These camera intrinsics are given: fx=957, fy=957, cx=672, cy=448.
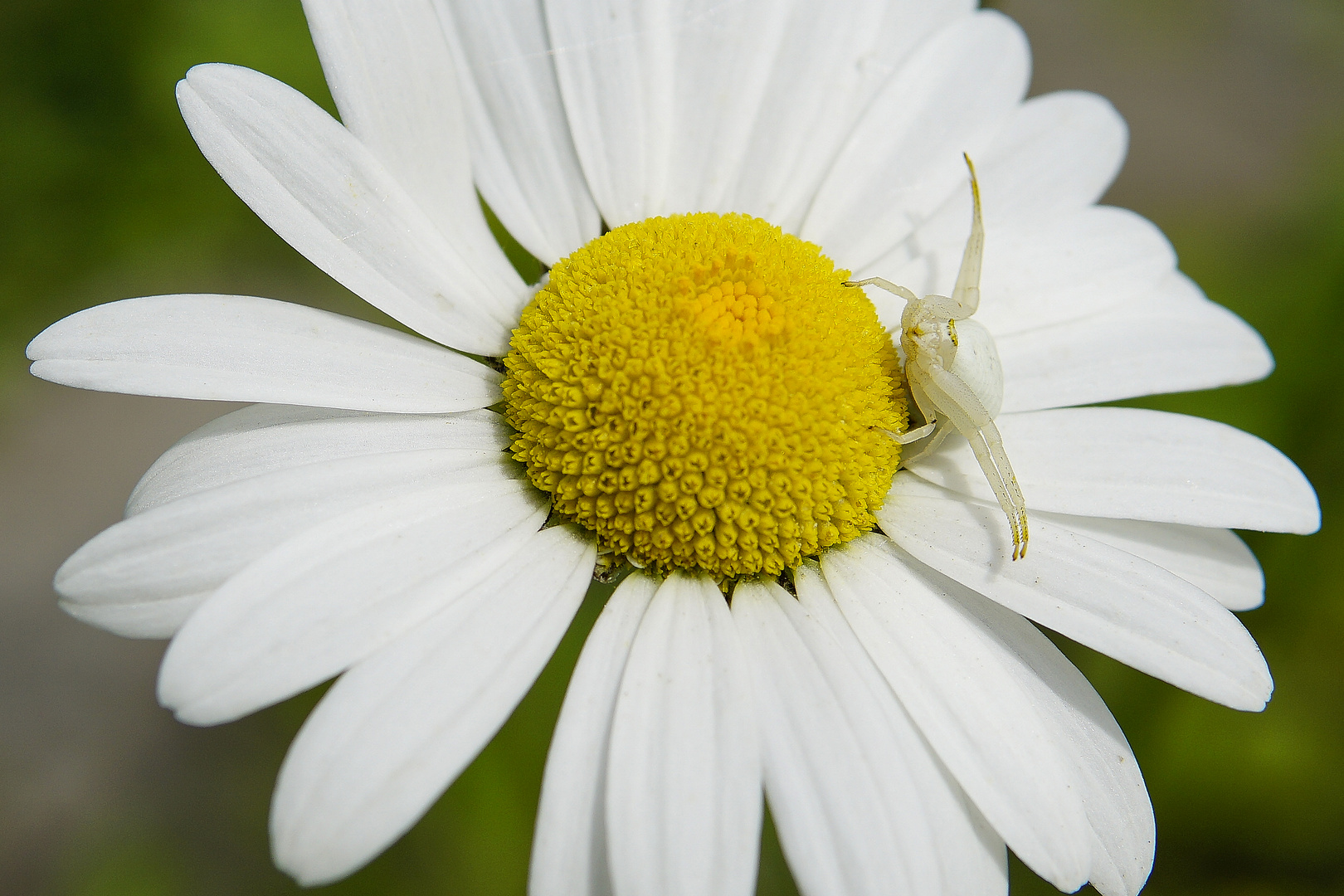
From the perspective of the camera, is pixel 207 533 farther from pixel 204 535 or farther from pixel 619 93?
pixel 619 93

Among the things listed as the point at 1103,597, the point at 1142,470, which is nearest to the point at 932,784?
the point at 1103,597

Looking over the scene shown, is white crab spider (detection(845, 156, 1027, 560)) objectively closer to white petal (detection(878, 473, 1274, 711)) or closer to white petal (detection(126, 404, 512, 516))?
white petal (detection(878, 473, 1274, 711))

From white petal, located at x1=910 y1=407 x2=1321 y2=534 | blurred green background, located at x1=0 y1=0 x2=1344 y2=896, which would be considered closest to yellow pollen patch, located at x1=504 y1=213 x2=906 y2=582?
white petal, located at x1=910 y1=407 x2=1321 y2=534

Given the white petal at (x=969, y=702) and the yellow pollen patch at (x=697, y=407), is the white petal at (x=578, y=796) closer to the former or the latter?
the yellow pollen patch at (x=697, y=407)

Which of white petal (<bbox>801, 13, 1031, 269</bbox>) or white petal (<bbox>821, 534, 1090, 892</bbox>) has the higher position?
white petal (<bbox>801, 13, 1031, 269</bbox>)

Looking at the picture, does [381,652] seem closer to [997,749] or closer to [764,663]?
[764,663]

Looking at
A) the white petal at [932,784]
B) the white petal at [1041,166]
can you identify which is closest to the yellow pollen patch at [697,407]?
the white petal at [932,784]
